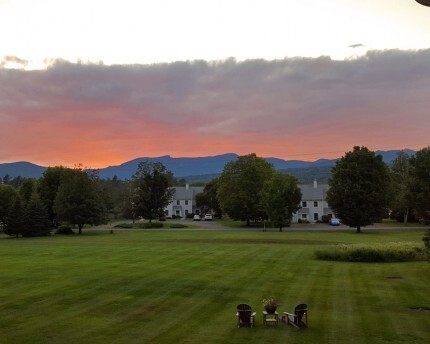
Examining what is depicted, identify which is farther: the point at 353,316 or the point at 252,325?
the point at 353,316

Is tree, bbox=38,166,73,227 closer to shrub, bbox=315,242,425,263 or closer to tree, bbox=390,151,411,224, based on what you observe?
tree, bbox=390,151,411,224

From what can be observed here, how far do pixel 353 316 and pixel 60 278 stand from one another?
17851mm

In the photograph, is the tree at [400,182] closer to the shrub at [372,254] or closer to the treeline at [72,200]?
the treeline at [72,200]

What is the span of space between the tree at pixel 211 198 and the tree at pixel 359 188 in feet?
178

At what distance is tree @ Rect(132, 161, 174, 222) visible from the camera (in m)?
A: 101

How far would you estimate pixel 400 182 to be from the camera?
115m

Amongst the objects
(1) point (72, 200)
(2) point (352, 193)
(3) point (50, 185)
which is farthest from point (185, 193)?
(2) point (352, 193)

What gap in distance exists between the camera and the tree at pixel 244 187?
299 ft

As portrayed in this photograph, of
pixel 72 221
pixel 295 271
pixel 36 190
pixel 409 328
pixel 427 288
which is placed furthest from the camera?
pixel 36 190

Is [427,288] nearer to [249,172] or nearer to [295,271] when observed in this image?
[295,271]

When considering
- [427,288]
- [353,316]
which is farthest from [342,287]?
[353,316]

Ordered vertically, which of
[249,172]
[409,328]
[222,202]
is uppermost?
[249,172]

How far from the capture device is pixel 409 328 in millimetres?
17719

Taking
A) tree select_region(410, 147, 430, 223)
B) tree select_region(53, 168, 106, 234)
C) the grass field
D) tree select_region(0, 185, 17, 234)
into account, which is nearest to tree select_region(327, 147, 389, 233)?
tree select_region(410, 147, 430, 223)
